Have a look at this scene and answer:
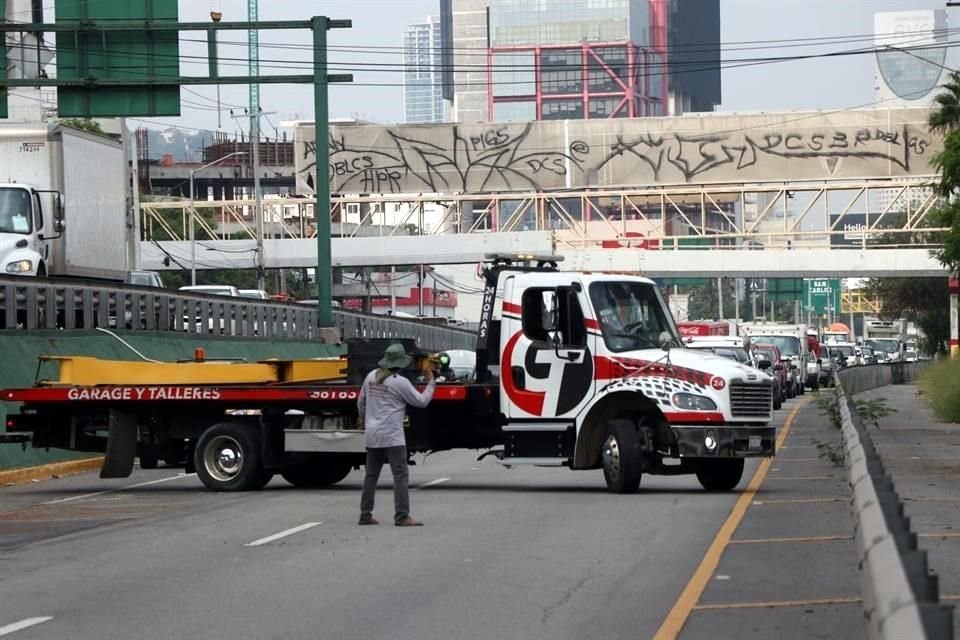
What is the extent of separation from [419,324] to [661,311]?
134 ft

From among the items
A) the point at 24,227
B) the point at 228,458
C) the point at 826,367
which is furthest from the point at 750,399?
the point at 826,367

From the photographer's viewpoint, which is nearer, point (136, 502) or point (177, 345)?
point (136, 502)


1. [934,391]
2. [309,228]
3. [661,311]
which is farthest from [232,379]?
[309,228]

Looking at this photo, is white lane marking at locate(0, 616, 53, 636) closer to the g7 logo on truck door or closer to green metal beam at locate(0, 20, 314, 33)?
the g7 logo on truck door

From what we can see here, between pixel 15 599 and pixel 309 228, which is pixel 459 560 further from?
pixel 309 228

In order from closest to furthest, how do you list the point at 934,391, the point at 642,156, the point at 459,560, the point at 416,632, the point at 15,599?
the point at 416,632, the point at 15,599, the point at 459,560, the point at 934,391, the point at 642,156

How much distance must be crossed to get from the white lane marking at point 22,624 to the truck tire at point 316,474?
Answer: 38.0 ft

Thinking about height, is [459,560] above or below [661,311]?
below

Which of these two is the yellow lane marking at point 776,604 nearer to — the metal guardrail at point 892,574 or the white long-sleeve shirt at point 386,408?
the metal guardrail at point 892,574

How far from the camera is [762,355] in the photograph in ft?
166

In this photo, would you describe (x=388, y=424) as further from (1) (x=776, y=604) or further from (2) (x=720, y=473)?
(1) (x=776, y=604)

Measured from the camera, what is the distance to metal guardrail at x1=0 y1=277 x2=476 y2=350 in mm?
31141

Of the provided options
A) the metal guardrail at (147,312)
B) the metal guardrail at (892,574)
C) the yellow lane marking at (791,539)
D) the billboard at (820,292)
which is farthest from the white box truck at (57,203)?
the billboard at (820,292)

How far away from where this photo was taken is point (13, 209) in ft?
112
